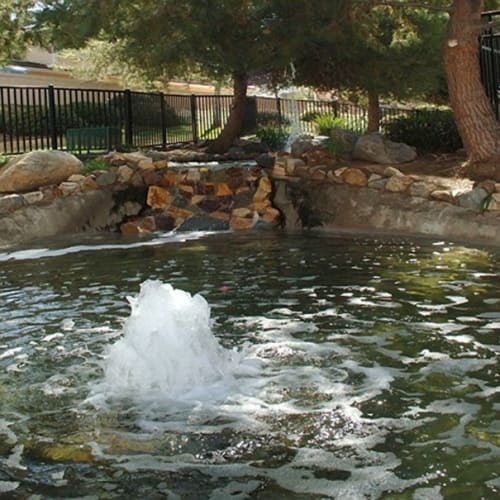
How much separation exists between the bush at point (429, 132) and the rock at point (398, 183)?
8.85 ft

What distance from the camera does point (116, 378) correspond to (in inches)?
176

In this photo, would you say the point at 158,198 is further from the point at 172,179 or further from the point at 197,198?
the point at 197,198

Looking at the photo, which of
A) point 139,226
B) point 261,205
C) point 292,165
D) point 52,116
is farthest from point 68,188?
point 292,165

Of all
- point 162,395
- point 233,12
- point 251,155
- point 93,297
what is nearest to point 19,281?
point 93,297

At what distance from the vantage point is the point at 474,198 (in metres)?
10.2

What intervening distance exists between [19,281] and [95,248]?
2465 millimetres

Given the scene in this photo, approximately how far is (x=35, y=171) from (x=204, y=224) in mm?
3041

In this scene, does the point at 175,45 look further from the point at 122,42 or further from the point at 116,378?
the point at 116,378

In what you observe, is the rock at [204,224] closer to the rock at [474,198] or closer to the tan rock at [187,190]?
the tan rock at [187,190]

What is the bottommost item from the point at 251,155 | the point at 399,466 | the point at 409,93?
the point at 399,466

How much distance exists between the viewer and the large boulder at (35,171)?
12211mm

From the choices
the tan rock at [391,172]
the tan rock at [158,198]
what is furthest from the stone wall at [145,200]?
the tan rock at [391,172]

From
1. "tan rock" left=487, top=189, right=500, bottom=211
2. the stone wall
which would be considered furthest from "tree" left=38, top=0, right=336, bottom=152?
→ "tan rock" left=487, top=189, right=500, bottom=211

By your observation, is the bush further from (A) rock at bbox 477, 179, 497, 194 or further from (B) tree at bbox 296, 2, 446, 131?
(A) rock at bbox 477, 179, 497, 194
